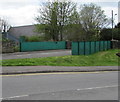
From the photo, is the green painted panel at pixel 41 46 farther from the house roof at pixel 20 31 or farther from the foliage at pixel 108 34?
the house roof at pixel 20 31

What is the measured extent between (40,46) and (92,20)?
16108 millimetres

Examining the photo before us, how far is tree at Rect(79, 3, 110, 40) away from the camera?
4362 cm

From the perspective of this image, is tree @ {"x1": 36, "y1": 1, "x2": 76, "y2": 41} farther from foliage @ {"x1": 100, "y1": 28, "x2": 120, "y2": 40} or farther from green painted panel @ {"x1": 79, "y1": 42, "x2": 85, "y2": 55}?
green painted panel @ {"x1": 79, "y1": 42, "x2": 85, "y2": 55}

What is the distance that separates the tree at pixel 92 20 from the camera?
4362cm

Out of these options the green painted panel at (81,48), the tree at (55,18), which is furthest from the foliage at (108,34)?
the green painted panel at (81,48)

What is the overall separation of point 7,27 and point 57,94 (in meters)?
62.2

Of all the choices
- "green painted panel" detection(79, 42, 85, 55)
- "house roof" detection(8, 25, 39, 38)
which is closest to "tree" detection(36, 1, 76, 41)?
"green painted panel" detection(79, 42, 85, 55)

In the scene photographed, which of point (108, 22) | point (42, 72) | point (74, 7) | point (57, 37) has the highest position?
point (74, 7)

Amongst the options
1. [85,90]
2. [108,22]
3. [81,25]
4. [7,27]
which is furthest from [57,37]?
[85,90]

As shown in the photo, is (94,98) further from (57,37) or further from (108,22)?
(108,22)

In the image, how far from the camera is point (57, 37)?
43.1 metres

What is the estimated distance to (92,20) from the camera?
4466cm

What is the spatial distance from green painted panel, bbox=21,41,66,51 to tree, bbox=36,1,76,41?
4.61m

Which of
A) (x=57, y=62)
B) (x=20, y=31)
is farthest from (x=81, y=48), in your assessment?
(x=20, y=31)
